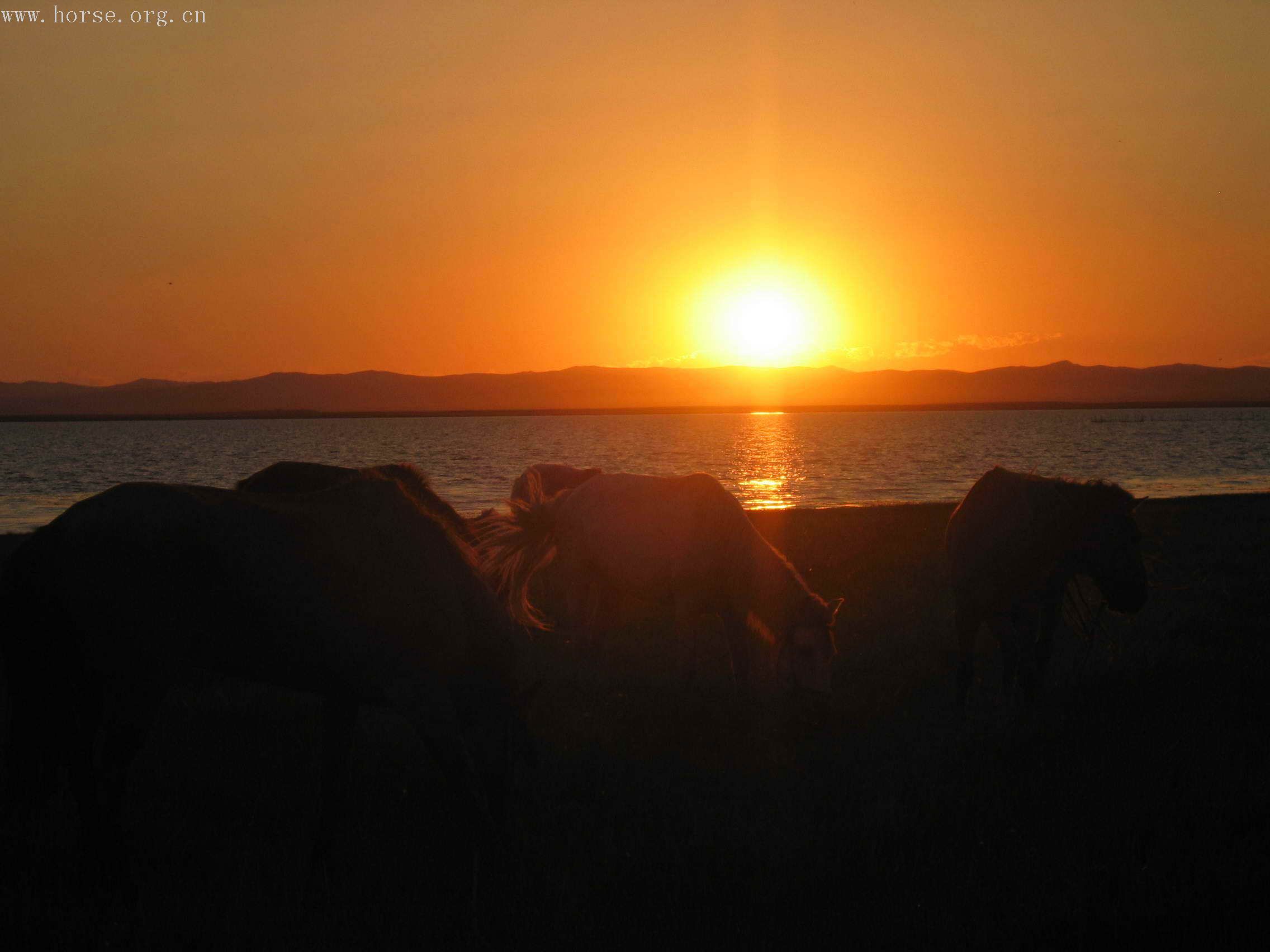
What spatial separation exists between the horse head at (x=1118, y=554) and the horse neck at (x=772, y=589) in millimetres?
2670

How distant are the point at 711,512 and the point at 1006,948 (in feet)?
16.2

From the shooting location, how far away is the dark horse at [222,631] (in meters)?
4.55

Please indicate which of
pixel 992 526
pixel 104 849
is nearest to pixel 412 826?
pixel 104 849

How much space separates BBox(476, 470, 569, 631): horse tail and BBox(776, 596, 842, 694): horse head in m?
2.64

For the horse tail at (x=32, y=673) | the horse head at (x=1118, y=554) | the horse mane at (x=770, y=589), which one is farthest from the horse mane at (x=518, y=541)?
the horse head at (x=1118, y=554)

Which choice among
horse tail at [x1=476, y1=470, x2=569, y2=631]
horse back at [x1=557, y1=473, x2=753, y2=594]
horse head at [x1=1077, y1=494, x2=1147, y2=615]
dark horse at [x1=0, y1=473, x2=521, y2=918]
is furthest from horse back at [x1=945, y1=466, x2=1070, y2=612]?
dark horse at [x1=0, y1=473, x2=521, y2=918]

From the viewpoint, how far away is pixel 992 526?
8.21m

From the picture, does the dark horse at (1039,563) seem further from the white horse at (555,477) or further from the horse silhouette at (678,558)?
the white horse at (555,477)

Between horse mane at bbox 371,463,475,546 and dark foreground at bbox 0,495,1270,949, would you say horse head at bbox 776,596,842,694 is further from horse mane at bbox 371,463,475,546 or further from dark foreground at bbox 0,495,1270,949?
horse mane at bbox 371,463,475,546

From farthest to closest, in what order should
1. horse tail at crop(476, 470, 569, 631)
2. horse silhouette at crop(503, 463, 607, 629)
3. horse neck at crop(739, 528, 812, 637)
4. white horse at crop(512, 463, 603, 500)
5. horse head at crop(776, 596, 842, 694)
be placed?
white horse at crop(512, 463, 603, 500) < horse silhouette at crop(503, 463, 607, 629) < horse tail at crop(476, 470, 569, 631) < horse neck at crop(739, 528, 812, 637) < horse head at crop(776, 596, 842, 694)

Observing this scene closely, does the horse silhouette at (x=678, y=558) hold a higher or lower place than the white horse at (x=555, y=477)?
lower

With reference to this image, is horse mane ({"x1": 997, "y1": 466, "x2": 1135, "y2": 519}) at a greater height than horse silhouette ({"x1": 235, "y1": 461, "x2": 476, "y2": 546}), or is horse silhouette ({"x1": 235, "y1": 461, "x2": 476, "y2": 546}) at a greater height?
horse silhouette ({"x1": 235, "y1": 461, "x2": 476, "y2": 546})

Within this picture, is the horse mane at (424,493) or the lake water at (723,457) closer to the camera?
the horse mane at (424,493)

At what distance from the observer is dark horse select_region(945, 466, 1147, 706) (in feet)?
26.5
